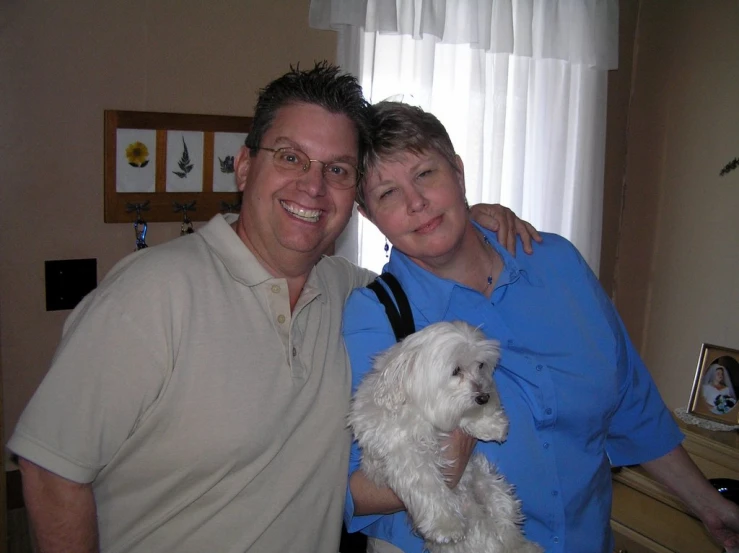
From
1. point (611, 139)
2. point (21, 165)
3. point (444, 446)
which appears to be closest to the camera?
point (444, 446)

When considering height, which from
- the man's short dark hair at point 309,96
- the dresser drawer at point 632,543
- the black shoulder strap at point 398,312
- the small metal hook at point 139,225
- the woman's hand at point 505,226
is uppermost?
the man's short dark hair at point 309,96

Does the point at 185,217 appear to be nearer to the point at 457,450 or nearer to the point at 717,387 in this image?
the point at 457,450

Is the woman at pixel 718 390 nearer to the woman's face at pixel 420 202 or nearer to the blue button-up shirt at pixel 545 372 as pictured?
the blue button-up shirt at pixel 545 372

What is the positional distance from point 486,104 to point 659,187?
1.36 metres

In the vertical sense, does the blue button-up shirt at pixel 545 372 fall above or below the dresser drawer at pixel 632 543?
above

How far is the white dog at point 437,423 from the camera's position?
4.71ft

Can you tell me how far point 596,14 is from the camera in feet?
11.5

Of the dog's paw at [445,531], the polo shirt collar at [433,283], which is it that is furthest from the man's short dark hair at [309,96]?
the dog's paw at [445,531]

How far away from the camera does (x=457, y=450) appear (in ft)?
5.01

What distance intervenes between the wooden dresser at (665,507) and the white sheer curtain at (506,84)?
1.46 m

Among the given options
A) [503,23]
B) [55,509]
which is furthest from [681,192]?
[55,509]

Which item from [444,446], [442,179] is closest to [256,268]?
[442,179]

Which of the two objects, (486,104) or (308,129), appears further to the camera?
(486,104)

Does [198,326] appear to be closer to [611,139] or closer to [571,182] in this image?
[571,182]
